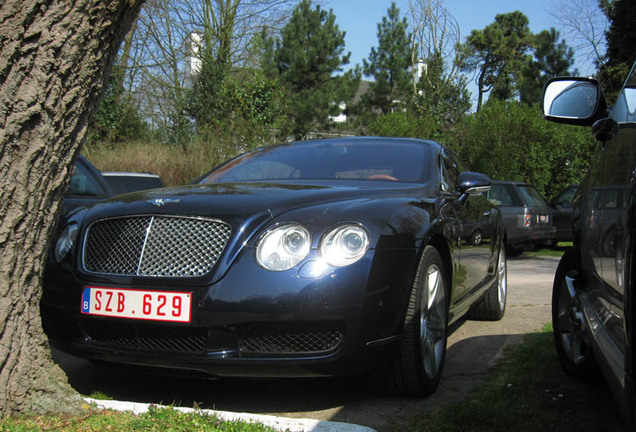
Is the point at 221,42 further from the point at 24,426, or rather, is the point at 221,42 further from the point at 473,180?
the point at 24,426

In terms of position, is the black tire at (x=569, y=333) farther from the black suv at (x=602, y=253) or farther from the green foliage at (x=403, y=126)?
the green foliage at (x=403, y=126)

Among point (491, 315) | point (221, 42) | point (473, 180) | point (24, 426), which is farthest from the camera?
point (221, 42)

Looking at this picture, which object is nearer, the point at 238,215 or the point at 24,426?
the point at 24,426

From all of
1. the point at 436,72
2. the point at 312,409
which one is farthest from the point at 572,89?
the point at 436,72

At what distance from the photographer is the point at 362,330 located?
3.06 m

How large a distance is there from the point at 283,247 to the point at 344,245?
275mm

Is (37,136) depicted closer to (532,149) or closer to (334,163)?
(334,163)

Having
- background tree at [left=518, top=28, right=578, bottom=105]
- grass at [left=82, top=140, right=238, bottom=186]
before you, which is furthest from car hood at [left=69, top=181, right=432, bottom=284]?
background tree at [left=518, top=28, right=578, bottom=105]

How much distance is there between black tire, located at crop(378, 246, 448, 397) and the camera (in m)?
3.33

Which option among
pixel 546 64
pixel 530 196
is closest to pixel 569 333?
pixel 530 196

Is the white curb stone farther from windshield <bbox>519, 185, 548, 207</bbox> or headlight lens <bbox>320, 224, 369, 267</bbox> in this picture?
windshield <bbox>519, 185, 548, 207</bbox>

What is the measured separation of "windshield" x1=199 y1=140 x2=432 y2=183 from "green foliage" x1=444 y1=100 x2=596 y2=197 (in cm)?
1556

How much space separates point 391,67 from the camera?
147ft

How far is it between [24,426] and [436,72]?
26713mm
